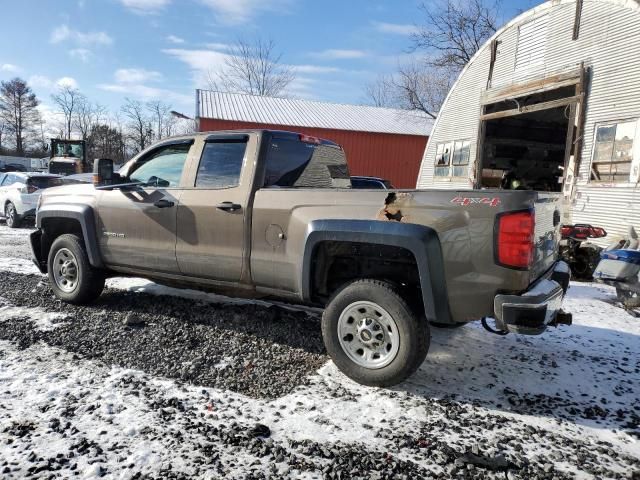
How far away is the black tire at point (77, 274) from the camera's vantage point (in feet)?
16.5

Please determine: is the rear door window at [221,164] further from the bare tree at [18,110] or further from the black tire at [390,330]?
the bare tree at [18,110]

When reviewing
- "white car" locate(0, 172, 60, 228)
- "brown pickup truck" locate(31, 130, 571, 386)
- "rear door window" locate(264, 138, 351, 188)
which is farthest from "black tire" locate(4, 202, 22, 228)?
"rear door window" locate(264, 138, 351, 188)

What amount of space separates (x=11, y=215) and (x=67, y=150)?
16.0m

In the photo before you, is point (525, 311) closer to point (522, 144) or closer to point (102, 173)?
point (102, 173)

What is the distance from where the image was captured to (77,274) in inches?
201

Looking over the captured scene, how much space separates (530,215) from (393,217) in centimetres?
92

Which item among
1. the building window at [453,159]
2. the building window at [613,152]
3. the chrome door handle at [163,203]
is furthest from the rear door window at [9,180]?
the building window at [613,152]

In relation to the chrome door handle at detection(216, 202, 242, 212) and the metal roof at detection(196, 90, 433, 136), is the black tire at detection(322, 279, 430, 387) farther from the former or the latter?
the metal roof at detection(196, 90, 433, 136)

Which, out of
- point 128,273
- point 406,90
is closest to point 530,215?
point 128,273

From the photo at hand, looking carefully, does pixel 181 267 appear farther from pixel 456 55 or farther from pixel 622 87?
pixel 456 55

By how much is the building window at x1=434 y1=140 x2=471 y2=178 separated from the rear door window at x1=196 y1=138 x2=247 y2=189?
35.8ft

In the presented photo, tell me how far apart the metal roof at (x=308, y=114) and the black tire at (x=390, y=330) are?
62.9 feet

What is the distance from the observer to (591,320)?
5.54 metres

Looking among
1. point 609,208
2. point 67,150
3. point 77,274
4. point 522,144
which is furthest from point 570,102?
point 67,150
